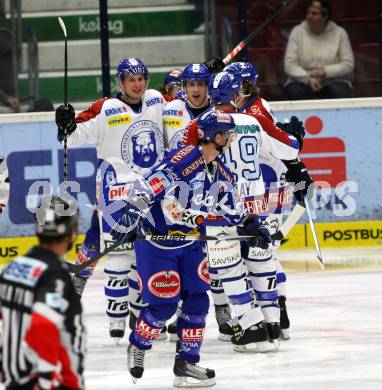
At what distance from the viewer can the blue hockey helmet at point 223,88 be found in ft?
24.3

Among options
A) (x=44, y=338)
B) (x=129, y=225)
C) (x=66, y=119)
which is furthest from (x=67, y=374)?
(x=66, y=119)

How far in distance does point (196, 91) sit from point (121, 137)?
0.54m

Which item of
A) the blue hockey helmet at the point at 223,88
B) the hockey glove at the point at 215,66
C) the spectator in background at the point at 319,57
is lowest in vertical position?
the blue hockey helmet at the point at 223,88

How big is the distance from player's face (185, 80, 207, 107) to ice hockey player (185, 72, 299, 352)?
0.57m

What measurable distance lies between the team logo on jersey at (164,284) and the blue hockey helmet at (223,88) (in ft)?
4.31

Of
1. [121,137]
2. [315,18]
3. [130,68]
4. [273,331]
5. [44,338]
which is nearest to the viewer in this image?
[44,338]

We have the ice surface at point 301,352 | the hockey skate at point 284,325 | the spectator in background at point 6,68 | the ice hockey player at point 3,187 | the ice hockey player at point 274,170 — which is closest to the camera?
the ice surface at point 301,352

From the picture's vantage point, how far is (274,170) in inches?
314

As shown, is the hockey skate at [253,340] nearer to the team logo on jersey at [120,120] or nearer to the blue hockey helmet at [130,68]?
the team logo on jersey at [120,120]

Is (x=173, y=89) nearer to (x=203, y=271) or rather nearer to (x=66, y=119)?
(x=66, y=119)

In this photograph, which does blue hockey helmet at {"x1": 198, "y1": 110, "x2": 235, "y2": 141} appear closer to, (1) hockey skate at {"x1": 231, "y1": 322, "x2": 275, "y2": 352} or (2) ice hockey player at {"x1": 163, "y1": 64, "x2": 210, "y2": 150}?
(1) hockey skate at {"x1": 231, "y1": 322, "x2": 275, "y2": 352}

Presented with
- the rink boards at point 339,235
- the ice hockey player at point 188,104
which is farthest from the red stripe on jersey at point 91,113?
the rink boards at point 339,235

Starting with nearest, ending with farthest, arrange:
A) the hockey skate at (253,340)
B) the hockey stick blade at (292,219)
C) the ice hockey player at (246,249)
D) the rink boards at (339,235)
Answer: the ice hockey player at (246,249)
the hockey skate at (253,340)
the hockey stick blade at (292,219)
the rink boards at (339,235)

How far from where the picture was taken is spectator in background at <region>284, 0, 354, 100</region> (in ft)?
39.4
